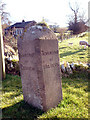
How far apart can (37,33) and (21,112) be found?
1987 mm

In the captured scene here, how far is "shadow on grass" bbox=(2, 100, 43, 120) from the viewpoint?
2.76 metres

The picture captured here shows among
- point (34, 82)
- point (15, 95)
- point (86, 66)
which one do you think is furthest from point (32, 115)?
point (86, 66)

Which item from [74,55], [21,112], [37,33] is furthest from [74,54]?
[21,112]

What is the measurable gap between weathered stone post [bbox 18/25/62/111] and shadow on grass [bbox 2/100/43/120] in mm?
150

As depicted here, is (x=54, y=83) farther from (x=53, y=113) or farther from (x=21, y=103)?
(x=21, y=103)

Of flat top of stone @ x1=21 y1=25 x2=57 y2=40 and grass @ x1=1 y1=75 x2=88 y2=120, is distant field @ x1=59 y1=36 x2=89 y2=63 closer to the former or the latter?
grass @ x1=1 y1=75 x2=88 y2=120

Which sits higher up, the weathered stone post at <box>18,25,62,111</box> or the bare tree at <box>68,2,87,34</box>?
the bare tree at <box>68,2,87,34</box>

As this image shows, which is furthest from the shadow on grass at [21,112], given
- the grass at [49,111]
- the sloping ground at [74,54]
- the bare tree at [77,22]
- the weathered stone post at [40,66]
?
the bare tree at [77,22]

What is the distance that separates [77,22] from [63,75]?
29929mm

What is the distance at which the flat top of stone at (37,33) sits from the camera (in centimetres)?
289

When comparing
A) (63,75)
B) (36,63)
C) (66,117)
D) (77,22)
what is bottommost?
(66,117)

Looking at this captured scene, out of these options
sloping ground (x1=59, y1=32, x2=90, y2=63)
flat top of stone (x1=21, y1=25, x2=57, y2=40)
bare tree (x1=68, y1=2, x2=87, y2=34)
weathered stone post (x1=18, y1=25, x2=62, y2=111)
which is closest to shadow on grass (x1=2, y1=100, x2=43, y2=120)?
weathered stone post (x1=18, y1=25, x2=62, y2=111)

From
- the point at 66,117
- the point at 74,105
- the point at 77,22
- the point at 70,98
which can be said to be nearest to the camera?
the point at 66,117

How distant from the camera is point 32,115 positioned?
2799mm
